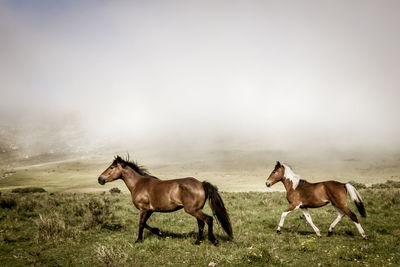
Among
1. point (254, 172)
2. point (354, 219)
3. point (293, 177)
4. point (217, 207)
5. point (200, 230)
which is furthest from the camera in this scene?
point (254, 172)

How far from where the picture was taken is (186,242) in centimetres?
845

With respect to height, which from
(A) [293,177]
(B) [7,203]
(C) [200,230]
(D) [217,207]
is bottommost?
(B) [7,203]

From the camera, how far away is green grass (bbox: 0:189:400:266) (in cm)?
683

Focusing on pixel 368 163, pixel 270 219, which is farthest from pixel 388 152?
pixel 270 219

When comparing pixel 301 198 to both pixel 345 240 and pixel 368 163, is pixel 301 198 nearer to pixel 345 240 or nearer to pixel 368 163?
pixel 345 240

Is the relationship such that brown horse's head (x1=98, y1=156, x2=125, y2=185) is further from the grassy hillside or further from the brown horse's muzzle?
the grassy hillside

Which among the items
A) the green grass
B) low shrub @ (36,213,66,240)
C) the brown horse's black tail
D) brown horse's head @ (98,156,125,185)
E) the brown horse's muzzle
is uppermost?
brown horse's head @ (98,156,125,185)

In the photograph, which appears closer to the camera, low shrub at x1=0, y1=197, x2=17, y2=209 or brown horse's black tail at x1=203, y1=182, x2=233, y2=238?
brown horse's black tail at x1=203, y1=182, x2=233, y2=238

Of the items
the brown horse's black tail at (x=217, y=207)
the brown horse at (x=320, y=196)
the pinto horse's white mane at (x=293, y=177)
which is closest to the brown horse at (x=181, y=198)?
the brown horse's black tail at (x=217, y=207)

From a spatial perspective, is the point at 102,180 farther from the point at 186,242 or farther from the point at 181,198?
the point at 186,242

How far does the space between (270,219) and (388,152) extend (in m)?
87.0

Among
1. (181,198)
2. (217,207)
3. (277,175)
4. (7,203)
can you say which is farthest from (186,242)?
(7,203)

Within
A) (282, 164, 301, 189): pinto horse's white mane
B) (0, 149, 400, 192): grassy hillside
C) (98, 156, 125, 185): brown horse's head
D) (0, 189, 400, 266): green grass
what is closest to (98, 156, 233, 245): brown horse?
(98, 156, 125, 185): brown horse's head

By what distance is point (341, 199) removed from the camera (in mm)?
9086
